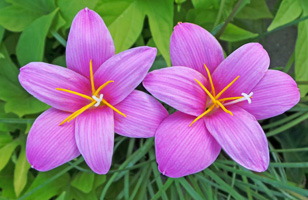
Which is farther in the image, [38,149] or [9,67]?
[9,67]

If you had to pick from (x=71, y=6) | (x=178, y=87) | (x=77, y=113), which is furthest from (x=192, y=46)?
(x=71, y=6)

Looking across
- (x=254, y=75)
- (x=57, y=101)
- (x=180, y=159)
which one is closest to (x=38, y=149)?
(x=57, y=101)

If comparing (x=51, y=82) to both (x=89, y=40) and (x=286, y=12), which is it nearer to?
(x=89, y=40)

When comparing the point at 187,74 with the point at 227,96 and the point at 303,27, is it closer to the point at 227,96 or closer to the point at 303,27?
the point at 227,96

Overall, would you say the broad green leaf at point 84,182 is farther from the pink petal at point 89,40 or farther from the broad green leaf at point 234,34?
the broad green leaf at point 234,34

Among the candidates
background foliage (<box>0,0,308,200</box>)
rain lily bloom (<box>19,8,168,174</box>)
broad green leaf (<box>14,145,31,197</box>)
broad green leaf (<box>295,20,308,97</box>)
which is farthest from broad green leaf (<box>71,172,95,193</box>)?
broad green leaf (<box>295,20,308,97</box>)

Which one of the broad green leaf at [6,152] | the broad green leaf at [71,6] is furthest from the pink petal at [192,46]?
the broad green leaf at [6,152]
